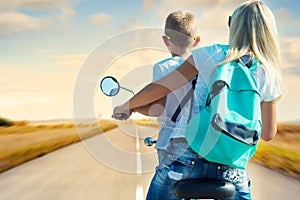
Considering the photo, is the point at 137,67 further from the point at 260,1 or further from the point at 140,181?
the point at 140,181

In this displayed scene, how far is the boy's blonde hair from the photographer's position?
10.4 feet

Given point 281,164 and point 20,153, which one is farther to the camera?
point 20,153

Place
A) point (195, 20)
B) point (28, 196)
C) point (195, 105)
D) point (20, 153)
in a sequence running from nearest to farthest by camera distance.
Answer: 1. point (195, 105)
2. point (195, 20)
3. point (28, 196)
4. point (20, 153)

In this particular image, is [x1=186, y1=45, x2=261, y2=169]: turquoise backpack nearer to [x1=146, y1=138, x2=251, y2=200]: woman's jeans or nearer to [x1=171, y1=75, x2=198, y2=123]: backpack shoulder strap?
[x1=146, y1=138, x2=251, y2=200]: woman's jeans

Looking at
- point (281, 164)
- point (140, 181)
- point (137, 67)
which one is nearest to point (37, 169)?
point (140, 181)

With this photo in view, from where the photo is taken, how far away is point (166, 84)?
279cm

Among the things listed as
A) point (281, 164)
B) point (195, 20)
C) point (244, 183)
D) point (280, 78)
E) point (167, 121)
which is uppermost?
point (195, 20)

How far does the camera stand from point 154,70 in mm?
3061

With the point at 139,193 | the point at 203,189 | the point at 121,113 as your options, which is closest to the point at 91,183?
the point at 139,193

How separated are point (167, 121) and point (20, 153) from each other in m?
13.0

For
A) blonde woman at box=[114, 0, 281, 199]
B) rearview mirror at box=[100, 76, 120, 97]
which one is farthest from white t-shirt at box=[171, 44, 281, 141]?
rearview mirror at box=[100, 76, 120, 97]

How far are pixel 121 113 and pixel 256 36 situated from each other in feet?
3.23

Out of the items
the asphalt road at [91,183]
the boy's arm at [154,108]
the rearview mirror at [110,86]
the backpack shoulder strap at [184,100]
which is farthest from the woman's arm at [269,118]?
the asphalt road at [91,183]

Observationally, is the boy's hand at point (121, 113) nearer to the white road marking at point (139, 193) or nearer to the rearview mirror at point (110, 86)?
the rearview mirror at point (110, 86)
